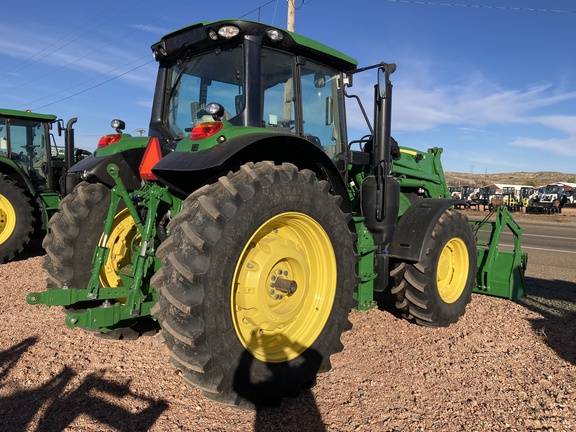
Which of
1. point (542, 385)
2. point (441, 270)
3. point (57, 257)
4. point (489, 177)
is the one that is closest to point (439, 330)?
point (441, 270)

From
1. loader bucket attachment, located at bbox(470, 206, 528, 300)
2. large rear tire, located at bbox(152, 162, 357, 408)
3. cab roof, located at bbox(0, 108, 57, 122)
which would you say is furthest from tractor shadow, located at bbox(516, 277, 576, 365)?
cab roof, located at bbox(0, 108, 57, 122)

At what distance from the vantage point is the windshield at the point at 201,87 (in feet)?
12.1

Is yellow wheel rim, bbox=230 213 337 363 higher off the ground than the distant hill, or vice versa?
the distant hill

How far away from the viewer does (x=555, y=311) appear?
553 centimetres

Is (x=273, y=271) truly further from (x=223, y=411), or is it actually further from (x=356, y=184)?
(x=356, y=184)

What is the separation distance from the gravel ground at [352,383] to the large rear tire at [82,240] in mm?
544

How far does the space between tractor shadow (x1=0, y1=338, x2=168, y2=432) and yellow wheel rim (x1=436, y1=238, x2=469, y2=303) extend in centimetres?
337

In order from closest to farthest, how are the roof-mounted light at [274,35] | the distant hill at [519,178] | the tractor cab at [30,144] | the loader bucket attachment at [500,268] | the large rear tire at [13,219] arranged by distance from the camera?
the roof-mounted light at [274,35]
the loader bucket attachment at [500,268]
the large rear tire at [13,219]
the tractor cab at [30,144]
the distant hill at [519,178]

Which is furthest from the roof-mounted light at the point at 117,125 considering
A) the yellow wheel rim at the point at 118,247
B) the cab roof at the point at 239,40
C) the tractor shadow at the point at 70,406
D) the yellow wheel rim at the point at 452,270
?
the yellow wheel rim at the point at 452,270

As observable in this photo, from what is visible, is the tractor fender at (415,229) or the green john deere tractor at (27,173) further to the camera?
the green john deere tractor at (27,173)

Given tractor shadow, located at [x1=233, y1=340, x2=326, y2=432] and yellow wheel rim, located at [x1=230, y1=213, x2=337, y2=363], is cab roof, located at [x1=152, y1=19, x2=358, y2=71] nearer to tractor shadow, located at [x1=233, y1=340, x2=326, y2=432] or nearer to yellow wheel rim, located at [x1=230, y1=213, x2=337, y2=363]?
yellow wheel rim, located at [x1=230, y1=213, x2=337, y2=363]

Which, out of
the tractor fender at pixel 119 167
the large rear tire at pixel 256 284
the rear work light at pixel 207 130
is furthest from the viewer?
the tractor fender at pixel 119 167

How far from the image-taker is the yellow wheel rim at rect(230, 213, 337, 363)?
3.12 meters

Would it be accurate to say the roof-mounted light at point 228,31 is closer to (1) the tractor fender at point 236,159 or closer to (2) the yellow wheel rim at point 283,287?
(1) the tractor fender at point 236,159
